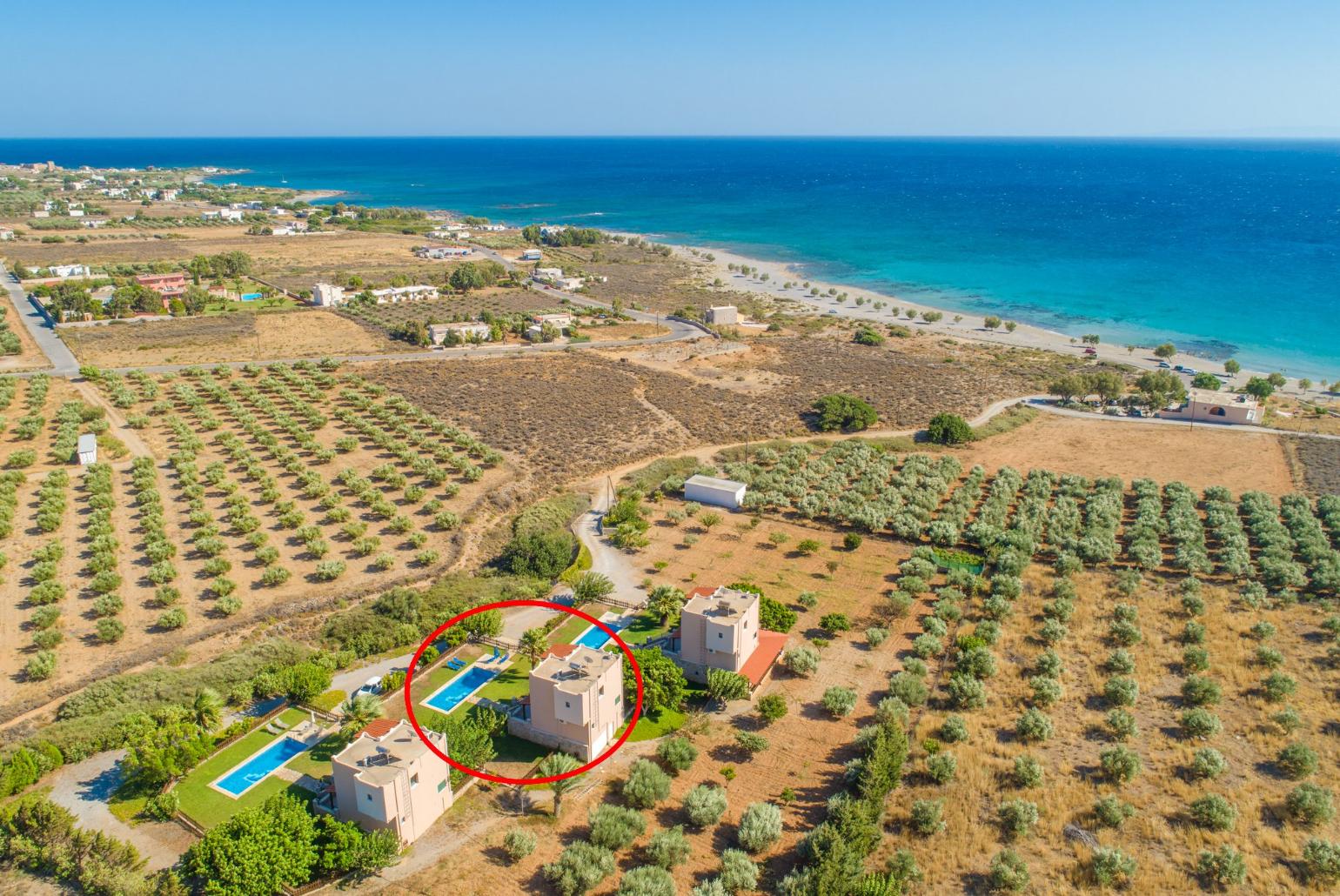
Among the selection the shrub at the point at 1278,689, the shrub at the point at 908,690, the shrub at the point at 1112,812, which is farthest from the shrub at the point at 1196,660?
the shrub at the point at 908,690

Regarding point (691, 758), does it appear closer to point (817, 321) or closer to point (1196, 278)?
point (817, 321)

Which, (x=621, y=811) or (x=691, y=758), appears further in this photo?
(x=691, y=758)

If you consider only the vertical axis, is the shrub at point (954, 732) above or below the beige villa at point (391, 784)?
below

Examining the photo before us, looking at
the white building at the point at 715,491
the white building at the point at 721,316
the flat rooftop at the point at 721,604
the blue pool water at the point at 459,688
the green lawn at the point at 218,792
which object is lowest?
the green lawn at the point at 218,792

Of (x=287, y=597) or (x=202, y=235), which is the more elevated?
(x=202, y=235)

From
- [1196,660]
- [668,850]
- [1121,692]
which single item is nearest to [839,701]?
[668,850]

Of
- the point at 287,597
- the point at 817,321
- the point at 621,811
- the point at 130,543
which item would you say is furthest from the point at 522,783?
the point at 817,321

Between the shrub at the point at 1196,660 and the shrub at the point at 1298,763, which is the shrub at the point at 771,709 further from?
Result: the shrub at the point at 1196,660

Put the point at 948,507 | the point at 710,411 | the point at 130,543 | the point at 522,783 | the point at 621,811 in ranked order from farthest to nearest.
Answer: the point at 710,411 → the point at 948,507 → the point at 130,543 → the point at 522,783 → the point at 621,811
